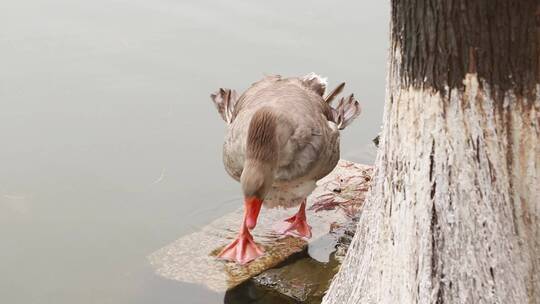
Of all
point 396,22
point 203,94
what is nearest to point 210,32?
point 203,94

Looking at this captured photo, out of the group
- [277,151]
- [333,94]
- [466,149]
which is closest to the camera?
[466,149]

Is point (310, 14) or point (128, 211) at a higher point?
→ point (310, 14)

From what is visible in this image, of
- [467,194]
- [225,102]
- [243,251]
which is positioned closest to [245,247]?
[243,251]

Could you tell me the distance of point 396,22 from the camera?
2.77m

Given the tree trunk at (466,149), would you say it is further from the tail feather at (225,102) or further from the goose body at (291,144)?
the tail feather at (225,102)

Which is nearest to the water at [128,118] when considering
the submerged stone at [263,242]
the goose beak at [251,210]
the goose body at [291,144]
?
the submerged stone at [263,242]

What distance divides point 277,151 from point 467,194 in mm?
1569

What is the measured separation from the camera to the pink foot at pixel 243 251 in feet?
13.7

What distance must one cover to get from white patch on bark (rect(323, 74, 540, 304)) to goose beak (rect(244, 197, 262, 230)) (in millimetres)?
1361

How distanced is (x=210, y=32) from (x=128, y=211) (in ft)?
9.95

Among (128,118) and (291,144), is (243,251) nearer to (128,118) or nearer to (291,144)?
(291,144)

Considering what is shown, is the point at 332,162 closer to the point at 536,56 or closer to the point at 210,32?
the point at 536,56

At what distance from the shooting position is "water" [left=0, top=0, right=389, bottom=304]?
14.8 feet

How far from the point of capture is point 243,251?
420 centimetres
